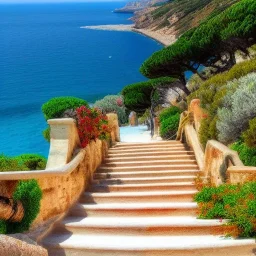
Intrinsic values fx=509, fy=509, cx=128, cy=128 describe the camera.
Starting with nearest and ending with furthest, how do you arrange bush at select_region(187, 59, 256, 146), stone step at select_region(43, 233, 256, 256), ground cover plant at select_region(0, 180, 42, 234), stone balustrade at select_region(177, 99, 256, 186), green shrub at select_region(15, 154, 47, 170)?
stone step at select_region(43, 233, 256, 256)
ground cover plant at select_region(0, 180, 42, 234)
stone balustrade at select_region(177, 99, 256, 186)
bush at select_region(187, 59, 256, 146)
green shrub at select_region(15, 154, 47, 170)

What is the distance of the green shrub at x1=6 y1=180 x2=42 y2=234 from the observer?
6.54 metres

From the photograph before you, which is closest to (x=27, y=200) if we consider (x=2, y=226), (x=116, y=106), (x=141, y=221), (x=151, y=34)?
(x=2, y=226)

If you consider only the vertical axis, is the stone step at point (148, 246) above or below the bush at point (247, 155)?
below

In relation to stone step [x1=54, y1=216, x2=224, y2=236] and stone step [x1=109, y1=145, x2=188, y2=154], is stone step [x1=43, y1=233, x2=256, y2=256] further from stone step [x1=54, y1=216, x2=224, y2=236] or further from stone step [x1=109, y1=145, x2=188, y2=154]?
stone step [x1=109, y1=145, x2=188, y2=154]

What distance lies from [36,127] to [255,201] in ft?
129

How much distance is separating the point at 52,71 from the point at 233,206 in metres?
82.2

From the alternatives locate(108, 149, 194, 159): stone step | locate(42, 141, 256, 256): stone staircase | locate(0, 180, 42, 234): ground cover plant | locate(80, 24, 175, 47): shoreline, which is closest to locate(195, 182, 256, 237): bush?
locate(42, 141, 256, 256): stone staircase

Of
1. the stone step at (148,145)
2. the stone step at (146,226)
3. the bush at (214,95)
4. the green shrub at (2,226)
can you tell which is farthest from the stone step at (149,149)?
the green shrub at (2,226)

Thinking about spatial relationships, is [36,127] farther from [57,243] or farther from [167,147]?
[57,243]

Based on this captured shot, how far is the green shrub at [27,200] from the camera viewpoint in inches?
258

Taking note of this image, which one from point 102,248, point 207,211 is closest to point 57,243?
point 102,248

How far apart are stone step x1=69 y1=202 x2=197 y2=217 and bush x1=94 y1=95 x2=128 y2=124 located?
1087 inches

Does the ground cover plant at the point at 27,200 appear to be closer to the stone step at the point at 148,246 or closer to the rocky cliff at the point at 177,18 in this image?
the stone step at the point at 148,246

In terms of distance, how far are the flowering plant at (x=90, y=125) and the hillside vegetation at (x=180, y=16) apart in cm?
8649
